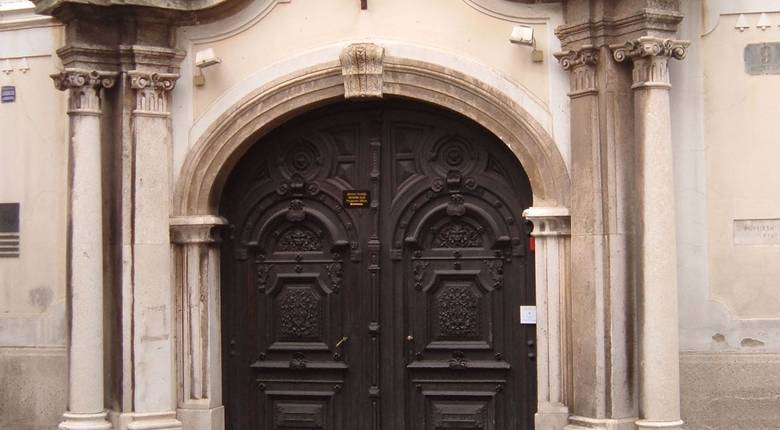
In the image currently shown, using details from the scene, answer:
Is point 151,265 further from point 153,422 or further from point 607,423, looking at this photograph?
point 607,423

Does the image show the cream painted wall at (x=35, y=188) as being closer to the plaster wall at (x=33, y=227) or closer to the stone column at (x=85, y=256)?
the plaster wall at (x=33, y=227)

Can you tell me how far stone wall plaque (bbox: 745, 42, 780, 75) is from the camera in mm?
9094

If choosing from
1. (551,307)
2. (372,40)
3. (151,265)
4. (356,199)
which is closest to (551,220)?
(551,307)

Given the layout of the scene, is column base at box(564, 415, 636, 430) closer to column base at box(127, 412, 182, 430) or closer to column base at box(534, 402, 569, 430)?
column base at box(534, 402, 569, 430)

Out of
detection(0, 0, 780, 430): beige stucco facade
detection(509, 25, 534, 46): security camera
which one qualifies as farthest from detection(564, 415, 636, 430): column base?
detection(509, 25, 534, 46): security camera

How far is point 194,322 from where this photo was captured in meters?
9.86

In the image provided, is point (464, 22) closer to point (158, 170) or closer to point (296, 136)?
point (296, 136)

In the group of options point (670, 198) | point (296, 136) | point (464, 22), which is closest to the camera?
point (670, 198)

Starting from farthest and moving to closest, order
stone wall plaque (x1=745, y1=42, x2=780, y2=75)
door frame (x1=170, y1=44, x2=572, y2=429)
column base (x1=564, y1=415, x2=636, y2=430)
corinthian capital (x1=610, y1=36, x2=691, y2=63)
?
door frame (x1=170, y1=44, x2=572, y2=429)
stone wall plaque (x1=745, y1=42, x2=780, y2=75)
column base (x1=564, y1=415, x2=636, y2=430)
corinthian capital (x1=610, y1=36, x2=691, y2=63)

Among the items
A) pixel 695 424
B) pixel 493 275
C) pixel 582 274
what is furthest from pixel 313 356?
pixel 695 424

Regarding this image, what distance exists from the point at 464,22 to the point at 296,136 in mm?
1594

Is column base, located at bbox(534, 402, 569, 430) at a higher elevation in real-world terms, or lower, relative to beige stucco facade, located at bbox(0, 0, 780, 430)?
lower

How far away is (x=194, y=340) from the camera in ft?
32.3

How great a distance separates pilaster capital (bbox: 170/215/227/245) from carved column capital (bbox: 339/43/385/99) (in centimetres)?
143
